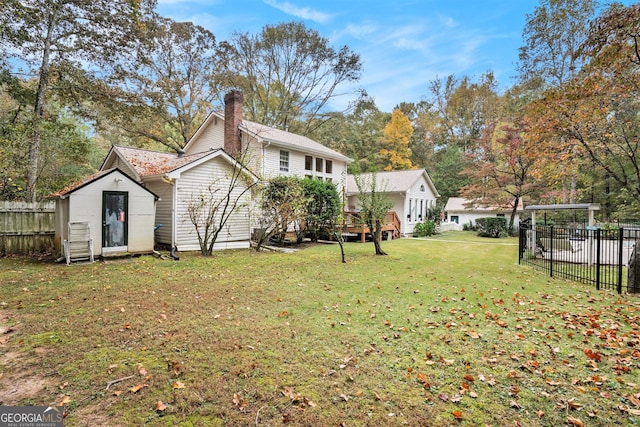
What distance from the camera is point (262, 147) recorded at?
17531 mm

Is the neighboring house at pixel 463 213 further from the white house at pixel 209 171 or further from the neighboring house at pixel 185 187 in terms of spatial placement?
the neighboring house at pixel 185 187

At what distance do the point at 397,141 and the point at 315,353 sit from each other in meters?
34.1

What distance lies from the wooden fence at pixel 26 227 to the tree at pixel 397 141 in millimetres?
30215

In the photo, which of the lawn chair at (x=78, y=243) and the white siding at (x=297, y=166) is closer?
the lawn chair at (x=78, y=243)

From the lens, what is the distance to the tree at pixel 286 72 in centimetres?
2634

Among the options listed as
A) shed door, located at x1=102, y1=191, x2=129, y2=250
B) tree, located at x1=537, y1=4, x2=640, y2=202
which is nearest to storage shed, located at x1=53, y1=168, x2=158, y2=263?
shed door, located at x1=102, y1=191, x2=129, y2=250

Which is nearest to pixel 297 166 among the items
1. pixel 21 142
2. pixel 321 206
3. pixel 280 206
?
pixel 321 206

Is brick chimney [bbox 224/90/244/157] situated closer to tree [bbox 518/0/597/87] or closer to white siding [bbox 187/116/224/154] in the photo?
white siding [bbox 187/116/224/154]

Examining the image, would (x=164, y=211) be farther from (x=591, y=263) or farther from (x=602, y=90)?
(x=591, y=263)

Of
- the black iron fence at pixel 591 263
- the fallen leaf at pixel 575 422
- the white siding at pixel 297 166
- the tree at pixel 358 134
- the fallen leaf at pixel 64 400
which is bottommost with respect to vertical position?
the fallen leaf at pixel 575 422

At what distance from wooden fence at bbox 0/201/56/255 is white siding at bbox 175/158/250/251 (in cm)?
420

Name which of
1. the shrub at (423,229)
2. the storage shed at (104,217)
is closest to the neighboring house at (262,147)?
the storage shed at (104,217)

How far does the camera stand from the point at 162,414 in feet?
8.32

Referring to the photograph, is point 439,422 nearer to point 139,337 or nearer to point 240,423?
point 240,423
